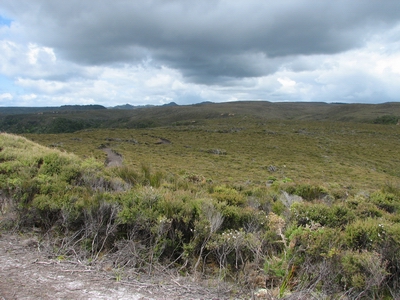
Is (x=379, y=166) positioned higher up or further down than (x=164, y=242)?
further down

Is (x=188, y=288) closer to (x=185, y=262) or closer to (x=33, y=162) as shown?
(x=185, y=262)

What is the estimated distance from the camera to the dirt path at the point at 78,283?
3631 mm

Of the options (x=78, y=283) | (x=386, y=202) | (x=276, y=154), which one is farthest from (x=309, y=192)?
(x=276, y=154)

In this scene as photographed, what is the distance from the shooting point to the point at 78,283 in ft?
12.7

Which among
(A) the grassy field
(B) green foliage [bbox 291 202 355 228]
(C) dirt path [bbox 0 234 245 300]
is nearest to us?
(C) dirt path [bbox 0 234 245 300]

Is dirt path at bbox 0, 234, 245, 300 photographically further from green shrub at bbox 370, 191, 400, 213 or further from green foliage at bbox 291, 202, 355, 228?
green shrub at bbox 370, 191, 400, 213

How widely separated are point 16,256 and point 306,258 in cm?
468

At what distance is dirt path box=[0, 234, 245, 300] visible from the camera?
3.63m

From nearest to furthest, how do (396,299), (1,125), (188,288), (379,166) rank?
(396,299) → (188,288) → (379,166) → (1,125)

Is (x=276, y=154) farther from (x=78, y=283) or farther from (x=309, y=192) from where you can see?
(x=78, y=283)

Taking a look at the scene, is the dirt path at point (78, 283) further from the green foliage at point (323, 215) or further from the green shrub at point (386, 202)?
the green shrub at point (386, 202)

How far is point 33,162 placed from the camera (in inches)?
360

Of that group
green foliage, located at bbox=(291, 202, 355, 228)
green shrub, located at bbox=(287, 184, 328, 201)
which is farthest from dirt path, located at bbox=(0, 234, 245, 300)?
green shrub, located at bbox=(287, 184, 328, 201)

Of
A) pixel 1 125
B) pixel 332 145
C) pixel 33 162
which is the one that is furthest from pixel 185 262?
pixel 1 125
